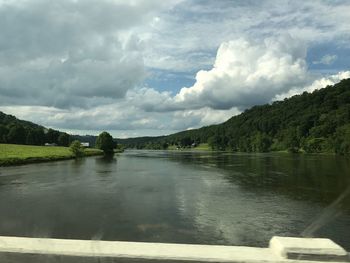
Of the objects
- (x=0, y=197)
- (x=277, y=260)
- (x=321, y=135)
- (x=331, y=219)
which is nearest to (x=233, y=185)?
(x=331, y=219)

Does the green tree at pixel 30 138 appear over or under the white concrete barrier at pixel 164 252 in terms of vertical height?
over

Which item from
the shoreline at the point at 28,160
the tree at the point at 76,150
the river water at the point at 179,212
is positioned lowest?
the river water at the point at 179,212

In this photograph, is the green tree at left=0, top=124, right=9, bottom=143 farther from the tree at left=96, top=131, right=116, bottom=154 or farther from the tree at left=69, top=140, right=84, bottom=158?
the tree at left=69, top=140, right=84, bottom=158

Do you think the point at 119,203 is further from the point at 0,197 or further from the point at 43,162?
the point at 43,162

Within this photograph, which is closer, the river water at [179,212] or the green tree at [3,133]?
the river water at [179,212]

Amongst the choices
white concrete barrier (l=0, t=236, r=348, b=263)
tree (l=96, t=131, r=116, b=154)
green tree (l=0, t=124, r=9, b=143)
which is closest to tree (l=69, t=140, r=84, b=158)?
tree (l=96, t=131, r=116, b=154)

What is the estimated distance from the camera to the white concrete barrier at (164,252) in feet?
19.2

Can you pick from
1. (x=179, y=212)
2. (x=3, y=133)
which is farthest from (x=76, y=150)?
(x=179, y=212)

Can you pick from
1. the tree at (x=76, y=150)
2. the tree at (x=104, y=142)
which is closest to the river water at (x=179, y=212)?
the tree at (x=76, y=150)

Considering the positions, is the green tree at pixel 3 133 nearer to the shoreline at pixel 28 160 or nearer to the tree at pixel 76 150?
the tree at pixel 76 150

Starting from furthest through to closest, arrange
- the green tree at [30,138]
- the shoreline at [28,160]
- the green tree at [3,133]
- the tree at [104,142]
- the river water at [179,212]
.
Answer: the green tree at [30,138], the green tree at [3,133], the tree at [104,142], the shoreline at [28,160], the river water at [179,212]

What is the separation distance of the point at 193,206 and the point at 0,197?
54.7ft

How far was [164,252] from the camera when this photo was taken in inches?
242

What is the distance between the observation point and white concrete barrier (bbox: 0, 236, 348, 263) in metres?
5.85
